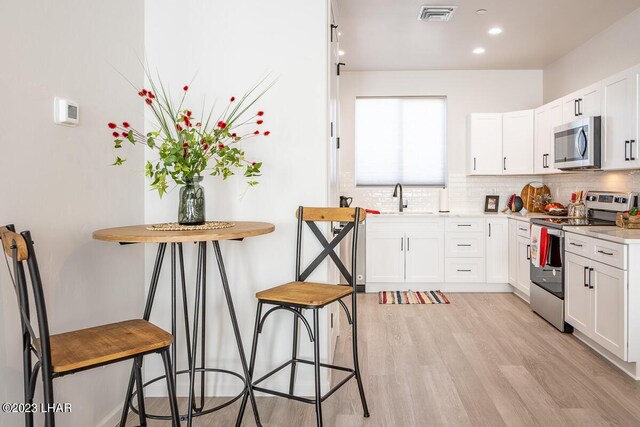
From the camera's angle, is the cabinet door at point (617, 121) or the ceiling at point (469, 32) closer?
the cabinet door at point (617, 121)

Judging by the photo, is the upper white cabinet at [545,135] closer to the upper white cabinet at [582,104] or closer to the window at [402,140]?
the upper white cabinet at [582,104]

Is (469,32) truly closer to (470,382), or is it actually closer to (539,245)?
(539,245)

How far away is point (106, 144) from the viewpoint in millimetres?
2234

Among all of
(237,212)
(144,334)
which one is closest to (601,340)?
(237,212)

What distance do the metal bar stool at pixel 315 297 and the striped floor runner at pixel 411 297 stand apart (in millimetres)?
2431

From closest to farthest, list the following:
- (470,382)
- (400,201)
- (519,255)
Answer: (470,382) → (519,255) → (400,201)

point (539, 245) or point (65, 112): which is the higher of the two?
point (65, 112)

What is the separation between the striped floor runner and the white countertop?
163 centimetres

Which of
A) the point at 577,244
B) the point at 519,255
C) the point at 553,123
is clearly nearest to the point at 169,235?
the point at 577,244

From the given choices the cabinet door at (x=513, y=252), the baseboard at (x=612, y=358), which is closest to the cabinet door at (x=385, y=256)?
the cabinet door at (x=513, y=252)

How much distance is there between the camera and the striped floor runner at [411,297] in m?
4.86

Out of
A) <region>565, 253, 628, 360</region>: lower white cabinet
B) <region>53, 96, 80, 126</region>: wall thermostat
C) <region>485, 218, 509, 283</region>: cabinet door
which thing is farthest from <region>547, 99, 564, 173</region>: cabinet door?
<region>53, 96, 80, 126</region>: wall thermostat

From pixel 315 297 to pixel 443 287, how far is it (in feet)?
11.7

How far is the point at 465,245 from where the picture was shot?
5.26 meters
